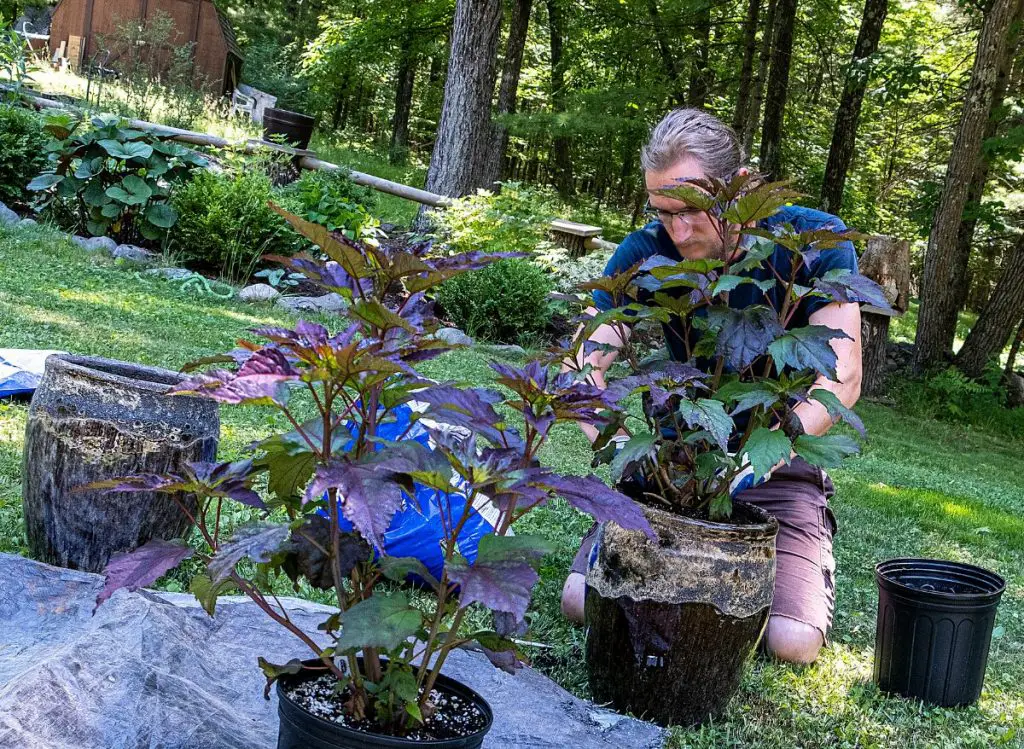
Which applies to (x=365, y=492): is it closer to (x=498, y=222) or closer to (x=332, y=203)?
(x=498, y=222)

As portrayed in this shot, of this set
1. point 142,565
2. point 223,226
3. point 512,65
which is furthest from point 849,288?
point 512,65

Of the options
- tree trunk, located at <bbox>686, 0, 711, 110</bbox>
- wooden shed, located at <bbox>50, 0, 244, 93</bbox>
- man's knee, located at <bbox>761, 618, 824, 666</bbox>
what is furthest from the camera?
wooden shed, located at <bbox>50, 0, 244, 93</bbox>

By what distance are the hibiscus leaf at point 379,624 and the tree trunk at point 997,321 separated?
10.4 metres

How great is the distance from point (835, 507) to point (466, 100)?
720cm

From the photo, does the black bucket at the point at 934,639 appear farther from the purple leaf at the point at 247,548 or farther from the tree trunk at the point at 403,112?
the tree trunk at the point at 403,112

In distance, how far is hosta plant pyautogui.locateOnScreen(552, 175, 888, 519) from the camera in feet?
6.59

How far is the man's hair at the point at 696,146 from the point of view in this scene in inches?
96.9

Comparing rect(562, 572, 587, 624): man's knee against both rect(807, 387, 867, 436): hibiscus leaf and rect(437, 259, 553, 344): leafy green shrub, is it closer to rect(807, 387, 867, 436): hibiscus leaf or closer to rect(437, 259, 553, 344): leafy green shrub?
rect(807, 387, 867, 436): hibiscus leaf

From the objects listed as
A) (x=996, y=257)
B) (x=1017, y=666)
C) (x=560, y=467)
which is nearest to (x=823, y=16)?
(x=996, y=257)

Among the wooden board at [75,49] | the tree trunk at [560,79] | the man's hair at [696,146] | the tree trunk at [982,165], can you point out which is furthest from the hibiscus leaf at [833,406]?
the wooden board at [75,49]

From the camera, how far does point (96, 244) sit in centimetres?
779

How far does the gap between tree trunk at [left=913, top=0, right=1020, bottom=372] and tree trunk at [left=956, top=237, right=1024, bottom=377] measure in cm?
Answer: 25

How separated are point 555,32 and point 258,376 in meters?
21.9

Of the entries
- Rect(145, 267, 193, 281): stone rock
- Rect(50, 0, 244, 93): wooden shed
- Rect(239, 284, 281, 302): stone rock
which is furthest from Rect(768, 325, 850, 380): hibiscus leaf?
Rect(50, 0, 244, 93): wooden shed
